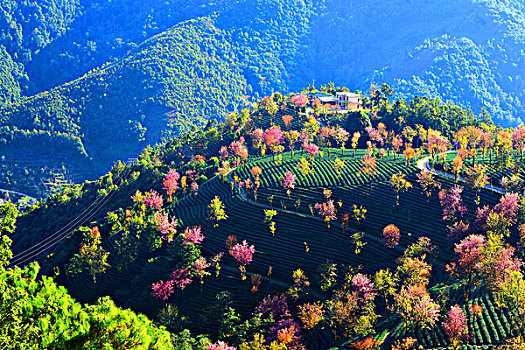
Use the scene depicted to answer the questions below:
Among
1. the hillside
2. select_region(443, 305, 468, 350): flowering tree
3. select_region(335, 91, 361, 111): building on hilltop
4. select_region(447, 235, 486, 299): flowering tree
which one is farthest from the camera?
select_region(335, 91, 361, 111): building on hilltop

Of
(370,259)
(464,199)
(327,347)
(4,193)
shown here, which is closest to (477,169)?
(464,199)

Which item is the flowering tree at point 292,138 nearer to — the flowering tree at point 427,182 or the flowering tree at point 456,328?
the flowering tree at point 427,182

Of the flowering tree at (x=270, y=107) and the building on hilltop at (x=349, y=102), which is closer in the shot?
Result: the flowering tree at (x=270, y=107)

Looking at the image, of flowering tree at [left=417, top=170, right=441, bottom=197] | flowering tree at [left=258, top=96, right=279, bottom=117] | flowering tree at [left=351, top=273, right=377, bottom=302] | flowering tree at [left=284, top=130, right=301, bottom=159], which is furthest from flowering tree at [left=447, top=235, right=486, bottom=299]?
flowering tree at [left=258, top=96, right=279, bottom=117]

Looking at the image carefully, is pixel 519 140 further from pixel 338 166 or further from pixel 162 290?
pixel 162 290

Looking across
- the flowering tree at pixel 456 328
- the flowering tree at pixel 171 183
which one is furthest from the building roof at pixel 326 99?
the flowering tree at pixel 456 328

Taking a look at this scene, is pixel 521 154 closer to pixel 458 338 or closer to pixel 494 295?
pixel 494 295

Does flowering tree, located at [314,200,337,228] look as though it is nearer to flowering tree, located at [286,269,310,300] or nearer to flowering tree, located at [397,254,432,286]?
flowering tree, located at [286,269,310,300]
